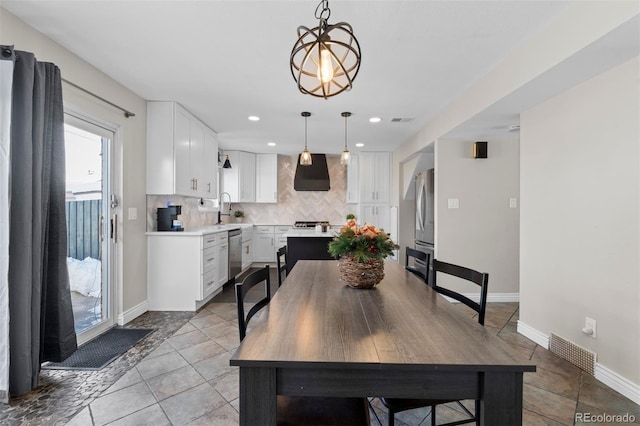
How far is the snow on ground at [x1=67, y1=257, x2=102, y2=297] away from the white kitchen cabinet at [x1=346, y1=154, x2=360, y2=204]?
4567 mm

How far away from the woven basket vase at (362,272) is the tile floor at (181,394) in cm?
78

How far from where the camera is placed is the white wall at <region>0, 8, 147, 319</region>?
94.0 inches

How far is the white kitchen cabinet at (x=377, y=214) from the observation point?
6266 millimetres

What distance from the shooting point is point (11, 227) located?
185 cm

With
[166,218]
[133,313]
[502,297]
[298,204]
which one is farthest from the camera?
[298,204]

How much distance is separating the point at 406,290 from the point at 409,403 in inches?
22.0

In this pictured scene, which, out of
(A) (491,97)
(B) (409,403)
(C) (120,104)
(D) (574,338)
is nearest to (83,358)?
(C) (120,104)

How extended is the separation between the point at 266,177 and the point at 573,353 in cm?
547

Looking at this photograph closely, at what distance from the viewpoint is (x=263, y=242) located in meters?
6.35

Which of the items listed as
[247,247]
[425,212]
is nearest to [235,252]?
[247,247]

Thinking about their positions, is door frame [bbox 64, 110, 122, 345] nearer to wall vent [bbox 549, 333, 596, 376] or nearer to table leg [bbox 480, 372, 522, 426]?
table leg [bbox 480, 372, 522, 426]

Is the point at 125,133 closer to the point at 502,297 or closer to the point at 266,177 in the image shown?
the point at 266,177

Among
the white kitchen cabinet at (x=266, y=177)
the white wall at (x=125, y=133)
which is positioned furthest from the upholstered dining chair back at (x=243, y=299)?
the white kitchen cabinet at (x=266, y=177)

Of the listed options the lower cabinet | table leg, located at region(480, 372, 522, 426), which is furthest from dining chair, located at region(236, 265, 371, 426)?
the lower cabinet
